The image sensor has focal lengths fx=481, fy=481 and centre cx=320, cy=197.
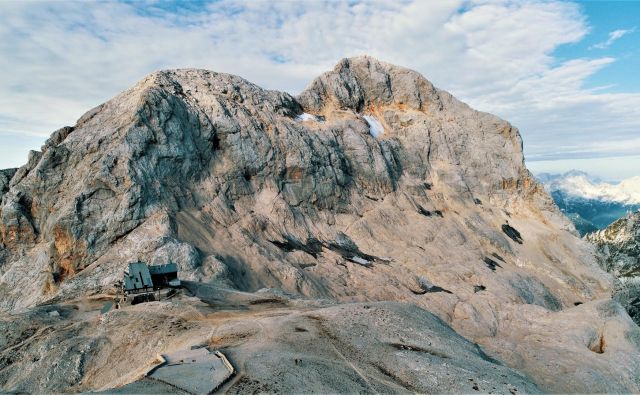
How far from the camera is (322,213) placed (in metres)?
62.0

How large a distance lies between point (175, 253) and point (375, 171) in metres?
35.9

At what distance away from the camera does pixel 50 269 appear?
4209 centimetres

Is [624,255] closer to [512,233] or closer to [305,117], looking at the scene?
[512,233]

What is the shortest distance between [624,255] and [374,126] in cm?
5702

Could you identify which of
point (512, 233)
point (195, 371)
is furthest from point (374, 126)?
point (195, 371)

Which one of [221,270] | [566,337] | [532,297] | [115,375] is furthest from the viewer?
[532,297]

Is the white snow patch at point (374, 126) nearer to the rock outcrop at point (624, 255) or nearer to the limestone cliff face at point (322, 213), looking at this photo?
the limestone cliff face at point (322, 213)

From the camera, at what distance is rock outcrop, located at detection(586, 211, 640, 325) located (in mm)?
72169

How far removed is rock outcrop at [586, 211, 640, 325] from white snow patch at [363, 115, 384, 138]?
4070 centimetres

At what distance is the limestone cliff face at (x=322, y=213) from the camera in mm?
42219

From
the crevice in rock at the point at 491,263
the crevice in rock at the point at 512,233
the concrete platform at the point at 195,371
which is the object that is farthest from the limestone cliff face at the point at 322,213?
the concrete platform at the point at 195,371

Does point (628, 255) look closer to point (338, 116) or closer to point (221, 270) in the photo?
point (338, 116)

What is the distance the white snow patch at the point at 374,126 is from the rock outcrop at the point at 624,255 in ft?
134

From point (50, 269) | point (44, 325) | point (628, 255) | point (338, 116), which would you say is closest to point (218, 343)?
point (44, 325)
